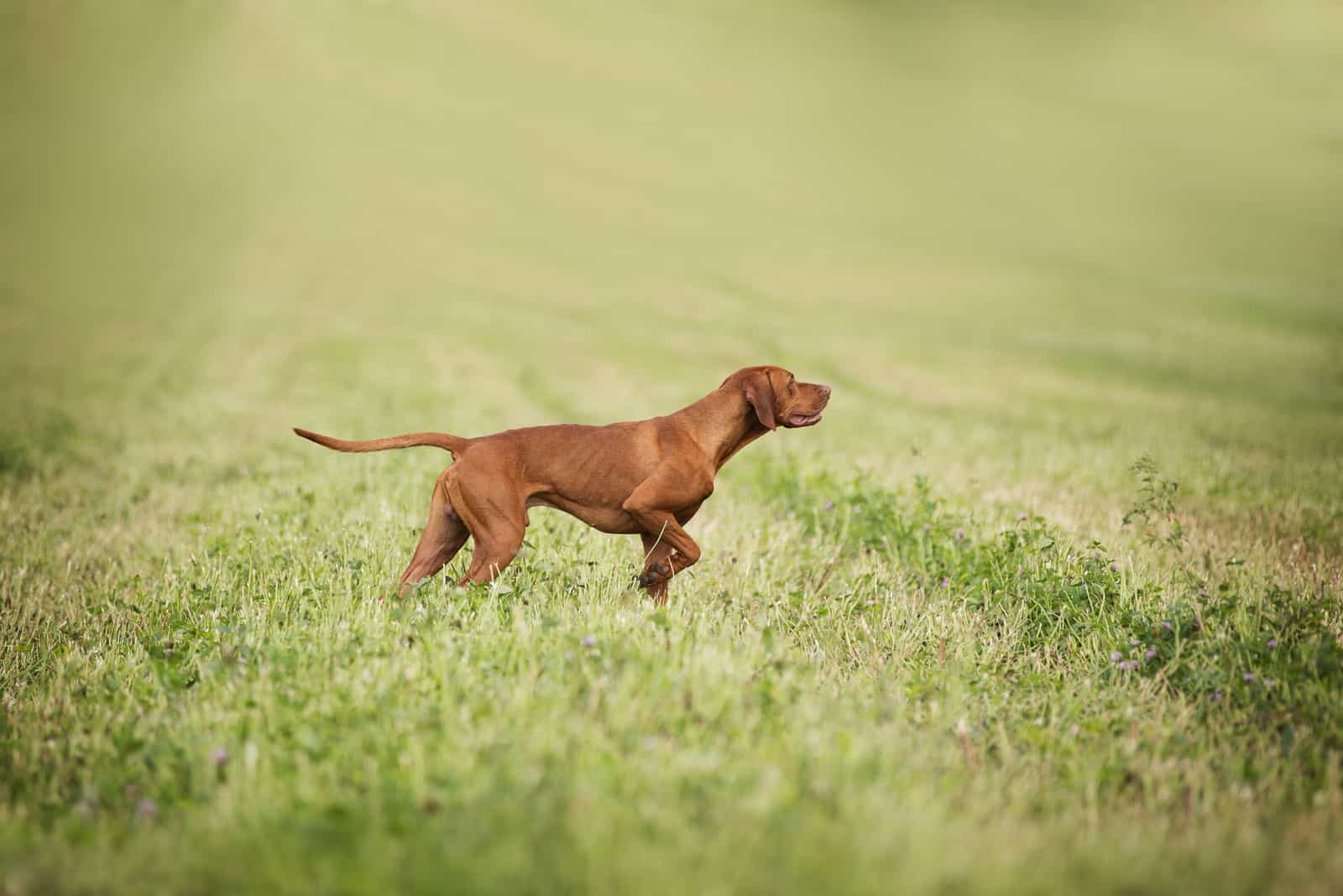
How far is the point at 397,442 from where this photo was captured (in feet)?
16.9

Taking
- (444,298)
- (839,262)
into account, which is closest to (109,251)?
(444,298)

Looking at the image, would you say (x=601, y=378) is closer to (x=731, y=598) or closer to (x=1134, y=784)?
(x=731, y=598)

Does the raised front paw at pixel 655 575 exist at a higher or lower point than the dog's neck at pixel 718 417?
lower

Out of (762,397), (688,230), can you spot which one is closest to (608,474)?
(762,397)

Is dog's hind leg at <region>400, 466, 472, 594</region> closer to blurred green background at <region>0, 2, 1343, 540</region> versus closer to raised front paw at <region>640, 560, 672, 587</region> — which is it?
raised front paw at <region>640, 560, 672, 587</region>

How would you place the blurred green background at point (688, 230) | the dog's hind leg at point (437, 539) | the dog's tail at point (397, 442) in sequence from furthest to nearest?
the blurred green background at point (688, 230)
the dog's hind leg at point (437, 539)
the dog's tail at point (397, 442)

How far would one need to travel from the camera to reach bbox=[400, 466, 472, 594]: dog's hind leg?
538 cm

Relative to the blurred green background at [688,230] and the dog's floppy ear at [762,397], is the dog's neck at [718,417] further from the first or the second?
the blurred green background at [688,230]

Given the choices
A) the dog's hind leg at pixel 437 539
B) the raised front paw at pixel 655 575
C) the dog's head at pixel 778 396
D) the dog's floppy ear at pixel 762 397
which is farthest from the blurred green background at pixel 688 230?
the dog's hind leg at pixel 437 539

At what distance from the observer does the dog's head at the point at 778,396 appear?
18.2 ft

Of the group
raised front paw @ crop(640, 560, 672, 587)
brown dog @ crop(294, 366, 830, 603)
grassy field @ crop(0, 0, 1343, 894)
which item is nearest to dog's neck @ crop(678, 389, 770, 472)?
brown dog @ crop(294, 366, 830, 603)

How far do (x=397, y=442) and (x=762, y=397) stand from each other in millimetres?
1976

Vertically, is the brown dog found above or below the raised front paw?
above

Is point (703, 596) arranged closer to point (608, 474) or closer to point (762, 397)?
point (608, 474)
